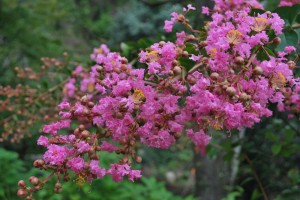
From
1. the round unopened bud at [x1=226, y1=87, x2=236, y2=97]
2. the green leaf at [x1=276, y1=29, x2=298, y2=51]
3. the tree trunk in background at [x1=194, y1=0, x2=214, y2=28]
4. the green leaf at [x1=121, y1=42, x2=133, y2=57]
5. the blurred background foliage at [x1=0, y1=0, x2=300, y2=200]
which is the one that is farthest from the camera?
the blurred background foliage at [x1=0, y1=0, x2=300, y2=200]

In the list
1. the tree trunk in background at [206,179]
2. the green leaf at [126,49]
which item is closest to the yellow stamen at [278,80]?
the green leaf at [126,49]

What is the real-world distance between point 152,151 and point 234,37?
488 centimetres

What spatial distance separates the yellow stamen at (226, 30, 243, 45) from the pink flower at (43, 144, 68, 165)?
38 cm

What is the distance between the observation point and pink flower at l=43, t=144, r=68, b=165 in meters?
0.81

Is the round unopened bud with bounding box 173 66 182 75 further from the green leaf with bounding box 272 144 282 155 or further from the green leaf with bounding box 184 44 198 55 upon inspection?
the green leaf with bounding box 272 144 282 155

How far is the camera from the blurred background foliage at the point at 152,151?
1.85m

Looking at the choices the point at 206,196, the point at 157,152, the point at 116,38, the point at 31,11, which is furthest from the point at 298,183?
the point at 157,152

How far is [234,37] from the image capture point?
2.84ft

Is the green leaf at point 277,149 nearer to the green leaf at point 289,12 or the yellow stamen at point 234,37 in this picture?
the green leaf at point 289,12

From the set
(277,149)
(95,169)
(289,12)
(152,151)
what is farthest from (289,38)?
(152,151)

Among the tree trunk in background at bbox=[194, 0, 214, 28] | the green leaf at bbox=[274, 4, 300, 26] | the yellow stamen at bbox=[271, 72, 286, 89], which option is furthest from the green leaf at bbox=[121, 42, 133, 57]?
the yellow stamen at bbox=[271, 72, 286, 89]

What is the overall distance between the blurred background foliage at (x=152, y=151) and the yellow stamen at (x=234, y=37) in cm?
21

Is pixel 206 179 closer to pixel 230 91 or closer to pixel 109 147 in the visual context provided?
pixel 109 147

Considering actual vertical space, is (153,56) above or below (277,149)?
above
